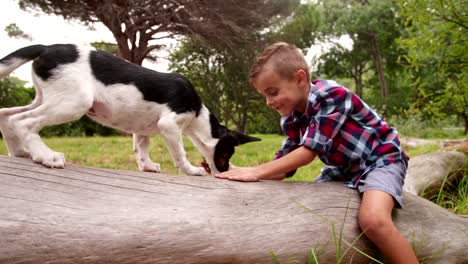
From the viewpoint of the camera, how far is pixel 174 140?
2.55m

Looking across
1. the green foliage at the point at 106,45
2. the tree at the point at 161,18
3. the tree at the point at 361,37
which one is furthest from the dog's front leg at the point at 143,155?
the tree at the point at 361,37

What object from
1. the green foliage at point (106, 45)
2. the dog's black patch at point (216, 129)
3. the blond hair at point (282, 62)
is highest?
the blond hair at point (282, 62)

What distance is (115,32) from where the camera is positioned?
35.9 ft

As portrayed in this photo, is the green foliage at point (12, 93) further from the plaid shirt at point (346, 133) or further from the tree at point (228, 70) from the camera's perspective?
the plaid shirt at point (346, 133)

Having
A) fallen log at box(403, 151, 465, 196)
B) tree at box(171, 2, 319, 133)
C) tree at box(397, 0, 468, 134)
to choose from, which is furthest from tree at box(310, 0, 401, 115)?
fallen log at box(403, 151, 465, 196)

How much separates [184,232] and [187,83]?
50.1 inches

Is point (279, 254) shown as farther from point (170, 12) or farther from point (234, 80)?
point (234, 80)

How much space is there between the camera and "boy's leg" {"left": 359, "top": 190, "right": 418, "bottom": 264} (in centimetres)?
189

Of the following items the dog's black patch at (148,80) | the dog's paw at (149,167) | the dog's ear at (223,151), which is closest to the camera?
the dog's black patch at (148,80)

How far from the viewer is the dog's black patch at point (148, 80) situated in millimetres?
2299

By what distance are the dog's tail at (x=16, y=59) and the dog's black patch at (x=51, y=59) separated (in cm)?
4

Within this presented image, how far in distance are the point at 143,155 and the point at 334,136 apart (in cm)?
136

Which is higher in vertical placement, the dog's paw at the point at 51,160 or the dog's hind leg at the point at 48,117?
the dog's hind leg at the point at 48,117

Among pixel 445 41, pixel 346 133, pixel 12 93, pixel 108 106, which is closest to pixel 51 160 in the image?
pixel 108 106
